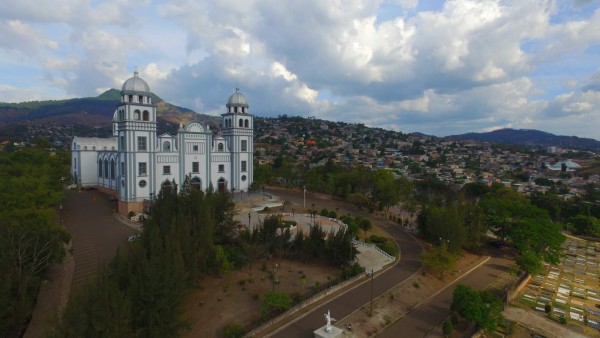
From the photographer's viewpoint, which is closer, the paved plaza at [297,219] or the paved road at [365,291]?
the paved road at [365,291]

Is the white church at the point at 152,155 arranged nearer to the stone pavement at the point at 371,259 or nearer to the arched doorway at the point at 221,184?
the arched doorway at the point at 221,184

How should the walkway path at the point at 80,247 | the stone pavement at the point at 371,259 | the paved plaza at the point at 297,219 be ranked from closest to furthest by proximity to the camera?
the walkway path at the point at 80,247, the stone pavement at the point at 371,259, the paved plaza at the point at 297,219

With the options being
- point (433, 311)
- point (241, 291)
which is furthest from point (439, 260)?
point (241, 291)

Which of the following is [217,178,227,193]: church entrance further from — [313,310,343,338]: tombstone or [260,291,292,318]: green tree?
[313,310,343,338]: tombstone

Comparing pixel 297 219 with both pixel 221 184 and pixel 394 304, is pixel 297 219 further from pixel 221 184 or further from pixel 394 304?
pixel 394 304

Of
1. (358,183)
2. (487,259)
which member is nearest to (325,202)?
(358,183)

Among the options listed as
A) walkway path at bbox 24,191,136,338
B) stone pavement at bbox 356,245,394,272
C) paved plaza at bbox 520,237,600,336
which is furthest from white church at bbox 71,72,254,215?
paved plaza at bbox 520,237,600,336

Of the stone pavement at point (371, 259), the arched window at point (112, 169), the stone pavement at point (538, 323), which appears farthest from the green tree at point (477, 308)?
the arched window at point (112, 169)

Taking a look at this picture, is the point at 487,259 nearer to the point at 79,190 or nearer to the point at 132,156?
the point at 132,156
